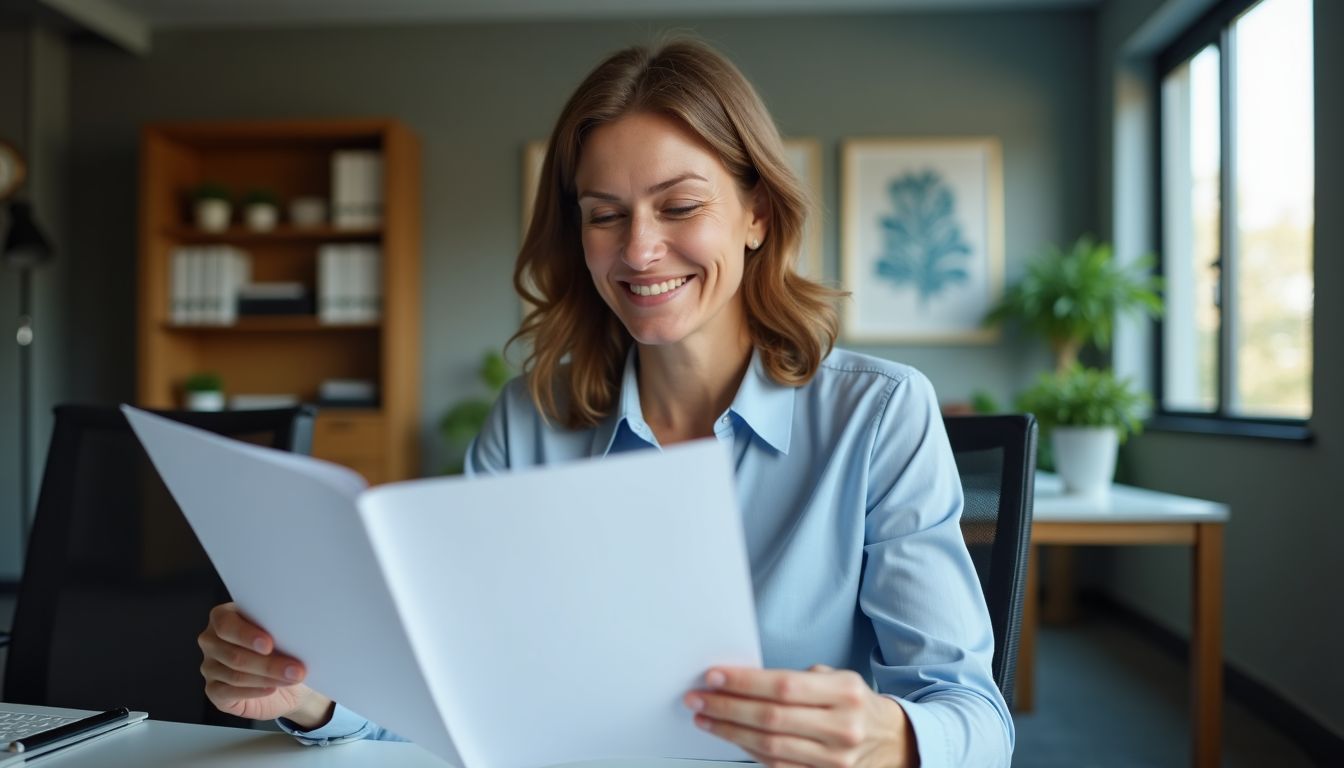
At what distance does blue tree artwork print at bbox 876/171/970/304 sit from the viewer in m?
4.41

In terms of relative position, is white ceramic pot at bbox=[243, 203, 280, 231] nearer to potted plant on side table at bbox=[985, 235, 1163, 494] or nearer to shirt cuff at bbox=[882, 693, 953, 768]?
potted plant on side table at bbox=[985, 235, 1163, 494]

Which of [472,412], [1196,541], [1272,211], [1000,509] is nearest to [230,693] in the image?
[1000,509]

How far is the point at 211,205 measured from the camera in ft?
14.1

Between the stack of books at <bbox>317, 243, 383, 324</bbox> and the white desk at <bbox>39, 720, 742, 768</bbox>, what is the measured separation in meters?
3.62

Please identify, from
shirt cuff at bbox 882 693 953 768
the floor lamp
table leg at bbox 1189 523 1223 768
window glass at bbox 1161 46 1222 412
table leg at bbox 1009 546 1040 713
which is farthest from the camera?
the floor lamp

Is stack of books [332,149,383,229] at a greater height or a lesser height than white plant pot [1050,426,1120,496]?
greater

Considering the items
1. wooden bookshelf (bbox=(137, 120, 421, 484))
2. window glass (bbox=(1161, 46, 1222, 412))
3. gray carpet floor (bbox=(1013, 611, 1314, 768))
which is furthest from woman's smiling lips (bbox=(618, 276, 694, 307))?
wooden bookshelf (bbox=(137, 120, 421, 484))

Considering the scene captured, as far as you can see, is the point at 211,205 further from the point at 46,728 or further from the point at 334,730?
the point at 334,730

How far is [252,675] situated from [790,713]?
45 cm

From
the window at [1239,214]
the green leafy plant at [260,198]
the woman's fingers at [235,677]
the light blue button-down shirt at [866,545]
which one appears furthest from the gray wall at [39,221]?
the window at [1239,214]

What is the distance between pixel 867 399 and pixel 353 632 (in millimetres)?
600

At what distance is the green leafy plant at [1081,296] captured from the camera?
3.85m

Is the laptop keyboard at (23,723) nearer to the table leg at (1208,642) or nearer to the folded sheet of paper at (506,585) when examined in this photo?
the folded sheet of paper at (506,585)

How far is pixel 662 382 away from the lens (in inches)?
48.0
